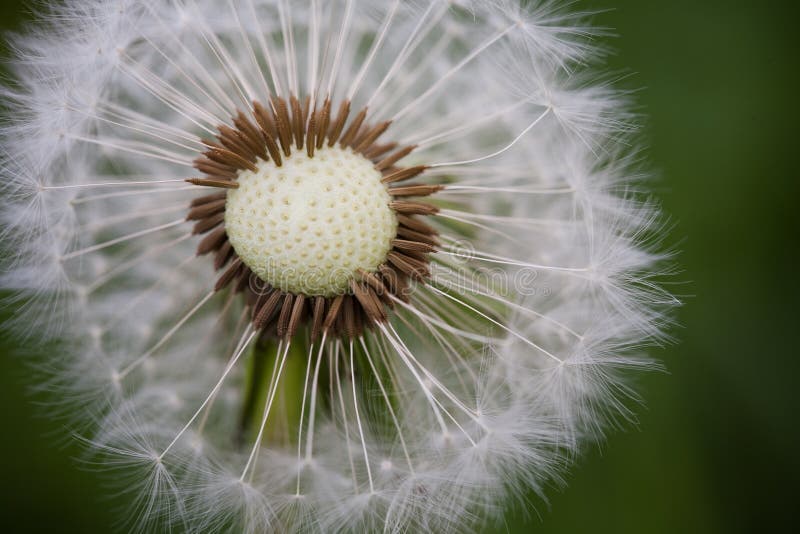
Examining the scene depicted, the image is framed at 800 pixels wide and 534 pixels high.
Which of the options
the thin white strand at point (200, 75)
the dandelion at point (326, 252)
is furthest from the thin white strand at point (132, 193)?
the thin white strand at point (200, 75)

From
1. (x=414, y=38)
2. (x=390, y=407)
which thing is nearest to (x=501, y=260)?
(x=390, y=407)

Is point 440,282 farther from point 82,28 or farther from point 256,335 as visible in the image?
point 82,28

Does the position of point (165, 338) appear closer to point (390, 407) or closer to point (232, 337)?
point (232, 337)

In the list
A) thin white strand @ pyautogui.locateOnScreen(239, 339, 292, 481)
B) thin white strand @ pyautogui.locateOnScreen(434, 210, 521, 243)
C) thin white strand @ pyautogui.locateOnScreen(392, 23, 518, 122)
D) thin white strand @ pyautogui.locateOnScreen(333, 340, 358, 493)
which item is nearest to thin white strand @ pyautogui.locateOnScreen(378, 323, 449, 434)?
thin white strand @ pyautogui.locateOnScreen(333, 340, 358, 493)

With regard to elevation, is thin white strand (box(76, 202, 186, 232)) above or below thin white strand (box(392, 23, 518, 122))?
below

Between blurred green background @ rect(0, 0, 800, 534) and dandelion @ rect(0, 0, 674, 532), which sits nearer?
dandelion @ rect(0, 0, 674, 532)

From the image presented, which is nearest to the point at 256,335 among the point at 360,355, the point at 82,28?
the point at 360,355

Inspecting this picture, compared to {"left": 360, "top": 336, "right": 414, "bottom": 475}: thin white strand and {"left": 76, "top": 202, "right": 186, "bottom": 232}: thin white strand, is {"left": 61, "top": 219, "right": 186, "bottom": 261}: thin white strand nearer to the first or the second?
{"left": 76, "top": 202, "right": 186, "bottom": 232}: thin white strand

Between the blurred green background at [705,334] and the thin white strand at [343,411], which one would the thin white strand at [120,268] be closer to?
the blurred green background at [705,334]
